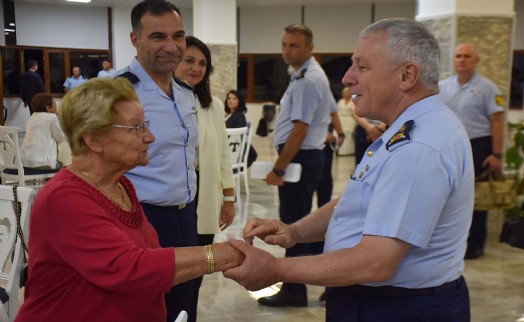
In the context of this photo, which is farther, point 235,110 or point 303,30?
point 235,110

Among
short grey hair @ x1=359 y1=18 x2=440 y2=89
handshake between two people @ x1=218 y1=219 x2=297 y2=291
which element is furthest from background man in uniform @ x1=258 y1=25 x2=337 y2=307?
short grey hair @ x1=359 y1=18 x2=440 y2=89

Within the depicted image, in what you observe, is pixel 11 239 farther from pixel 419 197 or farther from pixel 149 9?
pixel 419 197

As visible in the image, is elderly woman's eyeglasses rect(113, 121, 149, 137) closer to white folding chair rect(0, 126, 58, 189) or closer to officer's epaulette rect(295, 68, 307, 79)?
officer's epaulette rect(295, 68, 307, 79)

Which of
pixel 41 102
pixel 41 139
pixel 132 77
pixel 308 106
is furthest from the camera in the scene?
pixel 41 102

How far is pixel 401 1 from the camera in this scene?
1273cm

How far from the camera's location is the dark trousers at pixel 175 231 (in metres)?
1.98

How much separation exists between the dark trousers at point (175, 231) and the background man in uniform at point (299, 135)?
127 centimetres

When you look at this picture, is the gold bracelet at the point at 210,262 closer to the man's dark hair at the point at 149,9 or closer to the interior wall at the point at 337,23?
the man's dark hair at the point at 149,9

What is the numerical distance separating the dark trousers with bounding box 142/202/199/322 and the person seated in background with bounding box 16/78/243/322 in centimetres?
46

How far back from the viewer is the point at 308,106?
332 centimetres

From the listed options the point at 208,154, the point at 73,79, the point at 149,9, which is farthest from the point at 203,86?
the point at 73,79

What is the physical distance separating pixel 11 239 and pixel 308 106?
6.10 ft

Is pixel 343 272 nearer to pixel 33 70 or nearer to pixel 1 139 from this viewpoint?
pixel 1 139

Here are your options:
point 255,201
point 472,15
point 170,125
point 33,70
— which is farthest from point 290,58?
point 33,70
